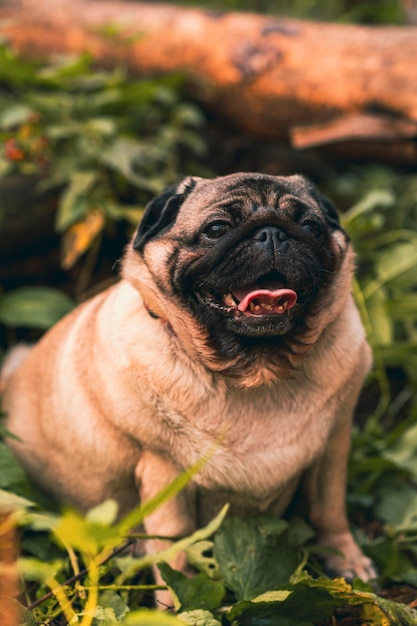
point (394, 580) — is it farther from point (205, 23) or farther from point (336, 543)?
point (205, 23)

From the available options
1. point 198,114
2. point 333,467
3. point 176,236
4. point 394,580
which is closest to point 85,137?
point 198,114

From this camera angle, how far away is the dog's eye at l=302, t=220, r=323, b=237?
8.73 feet

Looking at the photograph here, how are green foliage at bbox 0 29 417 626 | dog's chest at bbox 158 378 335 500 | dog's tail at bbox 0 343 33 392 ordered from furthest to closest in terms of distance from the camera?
dog's tail at bbox 0 343 33 392
dog's chest at bbox 158 378 335 500
green foliage at bbox 0 29 417 626

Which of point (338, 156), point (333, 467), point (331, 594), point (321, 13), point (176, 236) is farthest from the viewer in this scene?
point (321, 13)

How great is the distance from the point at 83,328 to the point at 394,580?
1.77m

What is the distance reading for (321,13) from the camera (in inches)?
309

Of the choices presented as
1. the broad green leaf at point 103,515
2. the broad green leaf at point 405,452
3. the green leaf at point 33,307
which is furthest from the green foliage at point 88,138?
the broad green leaf at point 103,515

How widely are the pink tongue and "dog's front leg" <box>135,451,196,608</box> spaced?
0.77m

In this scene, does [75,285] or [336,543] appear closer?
[336,543]

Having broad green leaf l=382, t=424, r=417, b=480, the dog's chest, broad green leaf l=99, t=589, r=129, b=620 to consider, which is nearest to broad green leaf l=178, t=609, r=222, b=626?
broad green leaf l=99, t=589, r=129, b=620

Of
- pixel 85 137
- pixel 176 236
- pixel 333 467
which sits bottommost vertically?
pixel 333 467

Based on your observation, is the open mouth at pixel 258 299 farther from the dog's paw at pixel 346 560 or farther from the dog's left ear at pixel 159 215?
the dog's paw at pixel 346 560

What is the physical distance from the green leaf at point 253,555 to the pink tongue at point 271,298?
916mm

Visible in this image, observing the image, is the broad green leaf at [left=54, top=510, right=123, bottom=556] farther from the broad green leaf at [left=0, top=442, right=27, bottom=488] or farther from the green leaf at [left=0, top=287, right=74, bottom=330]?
the green leaf at [left=0, top=287, right=74, bottom=330]
